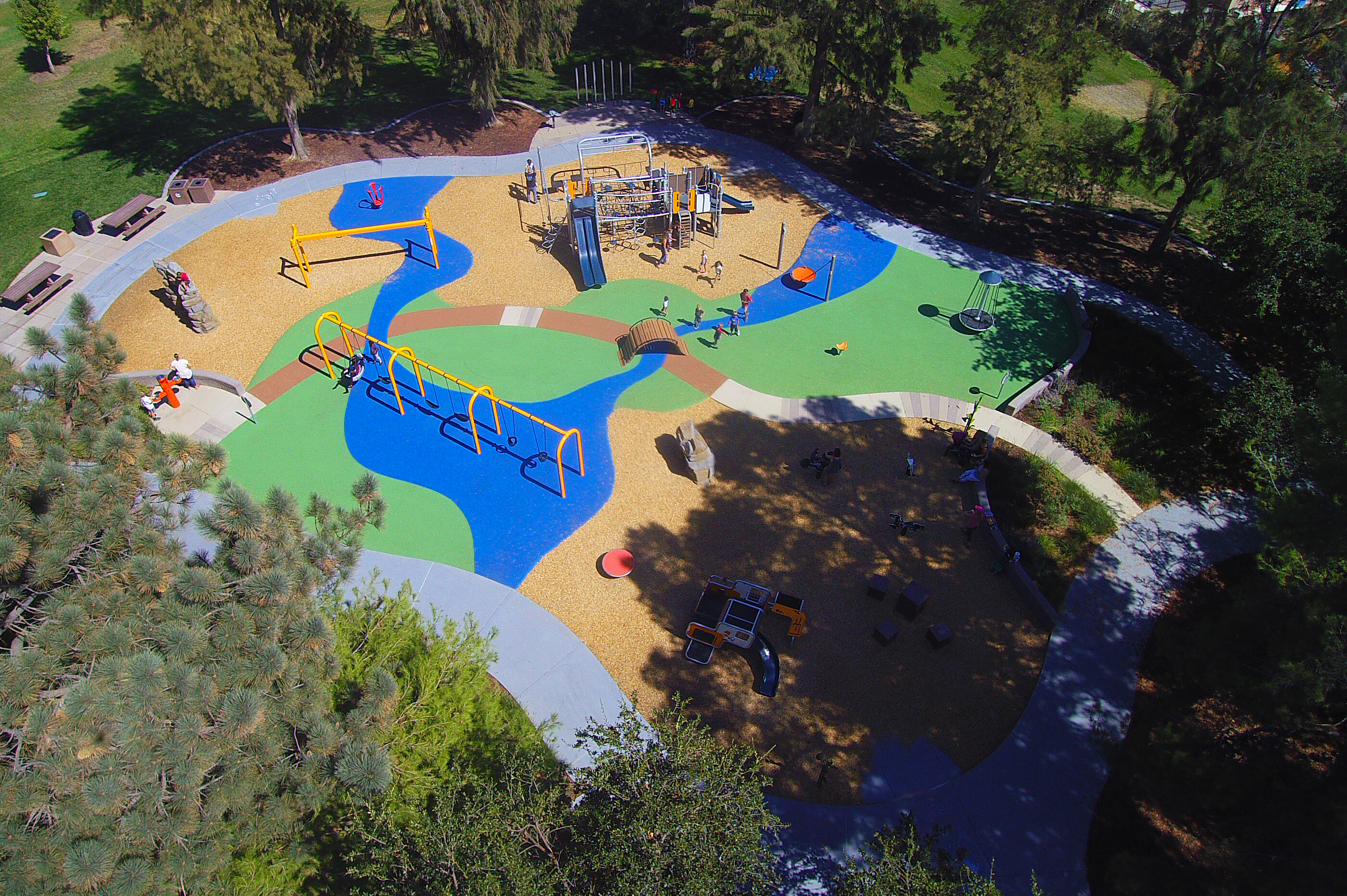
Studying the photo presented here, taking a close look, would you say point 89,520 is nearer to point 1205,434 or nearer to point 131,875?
point 131,875

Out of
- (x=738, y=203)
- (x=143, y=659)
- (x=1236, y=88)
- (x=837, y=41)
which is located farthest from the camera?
(x=738, y=203)

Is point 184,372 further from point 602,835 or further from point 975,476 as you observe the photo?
point 975,476

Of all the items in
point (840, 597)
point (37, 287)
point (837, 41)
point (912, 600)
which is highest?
point (837, 41)

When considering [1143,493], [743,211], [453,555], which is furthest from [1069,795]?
[743,211]

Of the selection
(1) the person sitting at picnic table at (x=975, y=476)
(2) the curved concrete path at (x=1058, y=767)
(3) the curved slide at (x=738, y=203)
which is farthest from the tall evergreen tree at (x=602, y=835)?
(3) the curved slide at (x=738, y=203)

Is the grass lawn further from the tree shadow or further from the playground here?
the tree shadow

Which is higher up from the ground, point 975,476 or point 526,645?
point 975,476

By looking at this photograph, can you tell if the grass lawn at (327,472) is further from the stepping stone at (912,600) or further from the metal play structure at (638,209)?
the stepping stone at (912,600)

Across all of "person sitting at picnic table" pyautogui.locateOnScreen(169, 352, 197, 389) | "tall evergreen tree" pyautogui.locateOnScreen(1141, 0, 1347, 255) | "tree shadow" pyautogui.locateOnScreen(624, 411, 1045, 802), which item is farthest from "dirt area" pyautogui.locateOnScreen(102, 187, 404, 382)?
"tall evergreen tree" pyautogui.locateOnScreen(1141, 0, 1347, 255)

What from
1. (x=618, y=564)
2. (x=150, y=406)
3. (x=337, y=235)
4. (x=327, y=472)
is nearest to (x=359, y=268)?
(x=337, y=235)
